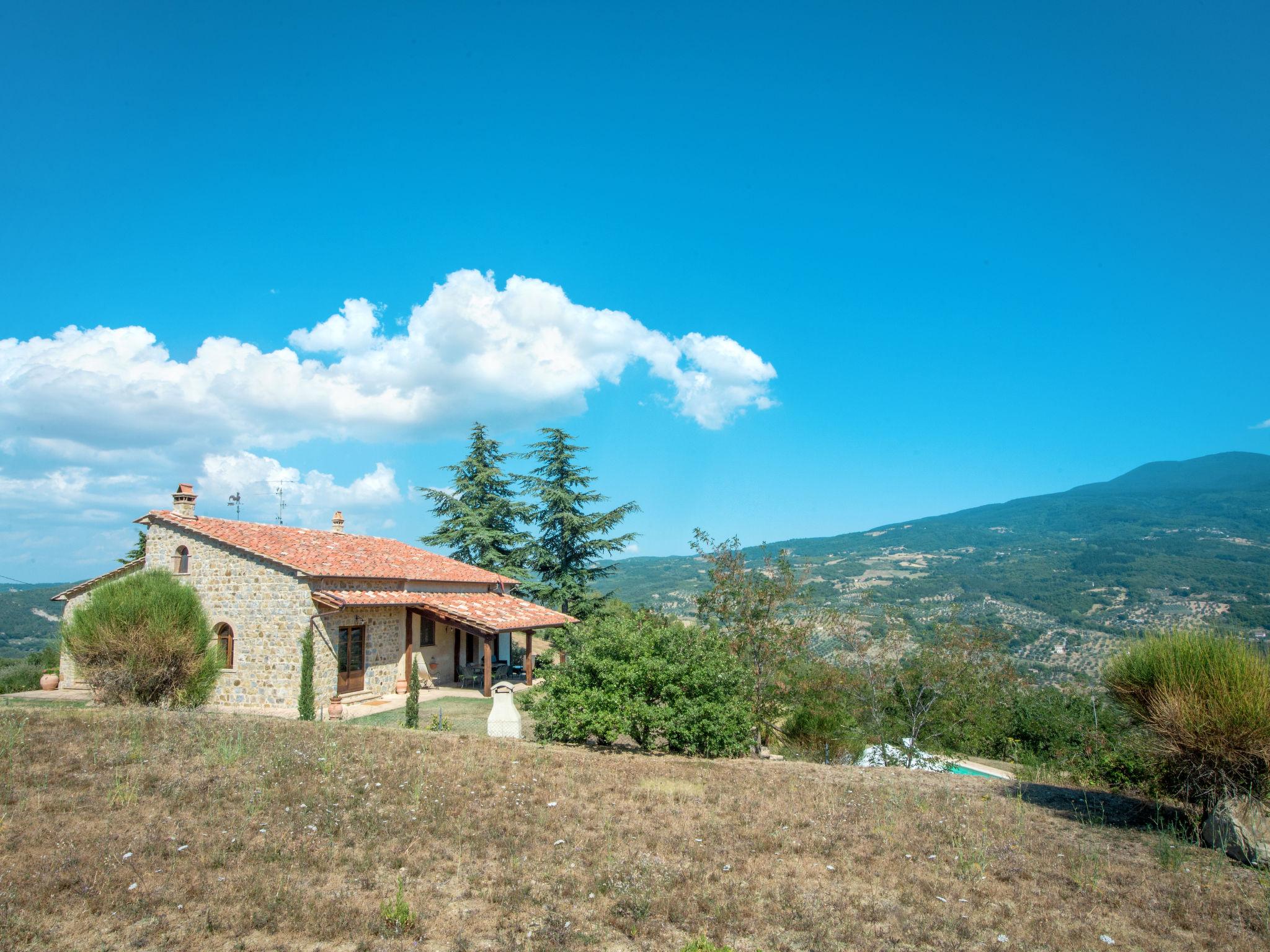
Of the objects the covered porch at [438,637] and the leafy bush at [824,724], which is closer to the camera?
the leafy bush at [824,724]

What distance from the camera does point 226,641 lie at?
21.1 metres

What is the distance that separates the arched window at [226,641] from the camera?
2091 cm

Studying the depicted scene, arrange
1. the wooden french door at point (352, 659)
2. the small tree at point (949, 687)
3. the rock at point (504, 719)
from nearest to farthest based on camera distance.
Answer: the rock at point (504, 719), the small tree at point (949, 687), the wooden french door at point (352, 659)

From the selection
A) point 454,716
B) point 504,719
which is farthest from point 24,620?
point 504,719

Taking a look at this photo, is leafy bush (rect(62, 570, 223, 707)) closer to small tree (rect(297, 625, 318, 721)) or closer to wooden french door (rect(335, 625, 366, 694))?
small tree (rect(297, 625, 318, 721))

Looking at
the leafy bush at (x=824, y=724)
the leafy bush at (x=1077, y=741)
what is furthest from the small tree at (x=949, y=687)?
the leafy bush at (x=824, y=724)

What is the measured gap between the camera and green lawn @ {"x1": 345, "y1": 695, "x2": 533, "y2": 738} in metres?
16.4

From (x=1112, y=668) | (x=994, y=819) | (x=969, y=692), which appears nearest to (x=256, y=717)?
(x=994, y=819)

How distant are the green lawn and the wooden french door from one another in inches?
90.2

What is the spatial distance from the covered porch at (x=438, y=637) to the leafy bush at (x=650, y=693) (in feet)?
23.4

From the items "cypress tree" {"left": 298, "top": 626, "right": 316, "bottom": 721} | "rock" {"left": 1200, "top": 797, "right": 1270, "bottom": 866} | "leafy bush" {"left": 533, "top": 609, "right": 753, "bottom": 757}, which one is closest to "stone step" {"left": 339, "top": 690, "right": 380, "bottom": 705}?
"cypress tree" {"left": 298, "top": 626, "right": 316, "bottom": 721}

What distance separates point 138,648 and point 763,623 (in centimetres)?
1368

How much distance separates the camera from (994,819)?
881 centimetres

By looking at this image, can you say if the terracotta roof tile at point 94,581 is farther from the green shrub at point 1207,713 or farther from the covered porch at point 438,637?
the green shrub at point 1207,713
